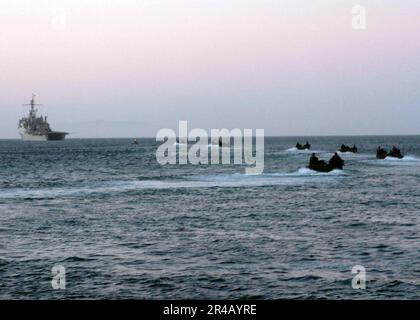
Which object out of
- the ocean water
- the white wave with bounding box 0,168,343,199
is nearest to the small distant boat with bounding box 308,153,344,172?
the white wave with bounding box 0,168,343,199

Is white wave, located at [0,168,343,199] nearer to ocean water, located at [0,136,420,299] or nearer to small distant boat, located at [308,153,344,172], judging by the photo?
ocean water, located at [0,136,420,299]

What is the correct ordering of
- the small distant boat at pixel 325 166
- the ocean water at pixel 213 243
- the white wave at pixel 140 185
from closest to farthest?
the ocean water at pixel 213 243, the white wave at pixel 140 185, the small distant boat at pixel 325 166

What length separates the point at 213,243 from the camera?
1009 inches

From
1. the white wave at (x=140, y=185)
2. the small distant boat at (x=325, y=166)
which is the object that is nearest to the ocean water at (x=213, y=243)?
the white wave at (x=140, y=185)

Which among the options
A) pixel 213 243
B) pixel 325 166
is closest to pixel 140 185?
pixel 325 166

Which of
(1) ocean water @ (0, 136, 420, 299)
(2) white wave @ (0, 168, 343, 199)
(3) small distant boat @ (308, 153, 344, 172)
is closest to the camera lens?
(1) ocean water @ (0, 136, 420, 299)

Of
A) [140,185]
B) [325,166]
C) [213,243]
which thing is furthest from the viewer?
[325,166]

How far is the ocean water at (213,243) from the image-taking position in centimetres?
1797

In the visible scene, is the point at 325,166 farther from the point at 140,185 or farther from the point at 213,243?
the point at 213,243

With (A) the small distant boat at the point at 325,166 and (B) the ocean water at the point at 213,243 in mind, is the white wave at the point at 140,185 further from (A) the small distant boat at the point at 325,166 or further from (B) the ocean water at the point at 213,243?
(A) the small distant boat at the point at 325,166

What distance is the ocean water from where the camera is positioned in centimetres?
1797

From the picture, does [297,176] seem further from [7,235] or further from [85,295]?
[85,295]

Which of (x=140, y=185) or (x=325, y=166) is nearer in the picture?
(x=140, y=185)
